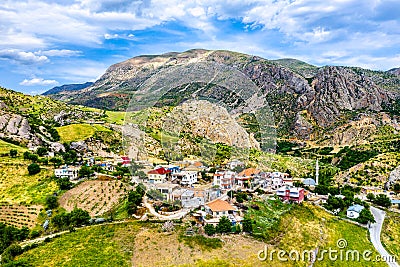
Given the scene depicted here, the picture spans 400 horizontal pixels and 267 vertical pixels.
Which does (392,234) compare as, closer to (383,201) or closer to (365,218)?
(365,218)

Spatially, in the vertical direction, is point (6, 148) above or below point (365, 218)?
above

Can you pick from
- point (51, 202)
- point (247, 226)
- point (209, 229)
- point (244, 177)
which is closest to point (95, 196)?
point (51, 202)

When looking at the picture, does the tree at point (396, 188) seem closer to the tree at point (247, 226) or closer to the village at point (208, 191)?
the village at point (208, 191)

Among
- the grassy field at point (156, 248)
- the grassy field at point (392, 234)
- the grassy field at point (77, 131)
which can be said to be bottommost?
the grassy field at point (392, 234)

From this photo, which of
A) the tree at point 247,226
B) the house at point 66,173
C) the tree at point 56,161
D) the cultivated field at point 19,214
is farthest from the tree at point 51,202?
the tree at point 247,226

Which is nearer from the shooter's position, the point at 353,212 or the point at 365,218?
the point at 365,218

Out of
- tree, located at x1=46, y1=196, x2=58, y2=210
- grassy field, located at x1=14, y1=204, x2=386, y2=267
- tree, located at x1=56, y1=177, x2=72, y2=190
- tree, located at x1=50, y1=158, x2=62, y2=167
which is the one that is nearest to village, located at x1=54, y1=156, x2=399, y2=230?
tree, located at x1=56, y1=177, x2=72, y2=190

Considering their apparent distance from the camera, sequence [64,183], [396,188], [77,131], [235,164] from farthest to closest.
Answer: [77,131]
[396,188]
[235,164]
[64,183]
